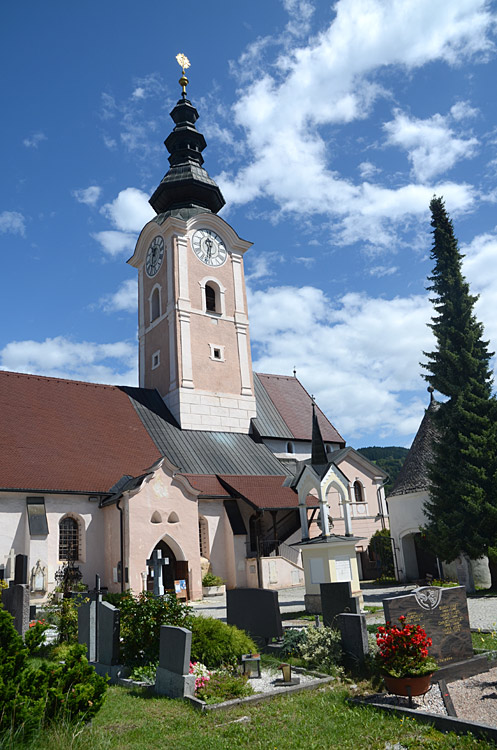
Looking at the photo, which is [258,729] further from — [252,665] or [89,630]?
[89,630]

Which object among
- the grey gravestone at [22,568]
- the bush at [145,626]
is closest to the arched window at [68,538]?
the grey gravestone at [22,568]

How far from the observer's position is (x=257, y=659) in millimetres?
9305

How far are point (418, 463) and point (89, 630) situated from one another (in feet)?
54.8

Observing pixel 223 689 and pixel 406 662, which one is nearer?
pixel 406 662

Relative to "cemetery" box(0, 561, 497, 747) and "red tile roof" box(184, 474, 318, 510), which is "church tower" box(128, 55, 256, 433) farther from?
"cemetery" box(0, 561, 497, 747)

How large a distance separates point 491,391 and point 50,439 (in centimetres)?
1656

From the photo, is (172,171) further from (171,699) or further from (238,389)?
(171,699)

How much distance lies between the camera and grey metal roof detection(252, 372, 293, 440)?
31.6 meters

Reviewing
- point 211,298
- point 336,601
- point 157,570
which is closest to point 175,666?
point 336,601

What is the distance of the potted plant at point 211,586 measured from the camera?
906 inches

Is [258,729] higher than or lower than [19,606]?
lower

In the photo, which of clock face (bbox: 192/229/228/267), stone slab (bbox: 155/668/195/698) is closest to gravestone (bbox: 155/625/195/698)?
stone slab (bbox: 155/668/195/698)

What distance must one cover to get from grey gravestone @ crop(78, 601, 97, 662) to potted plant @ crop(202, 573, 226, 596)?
43.1ft

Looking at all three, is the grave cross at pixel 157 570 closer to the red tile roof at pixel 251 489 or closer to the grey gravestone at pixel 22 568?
the grey gravestone at pixel 22 568
